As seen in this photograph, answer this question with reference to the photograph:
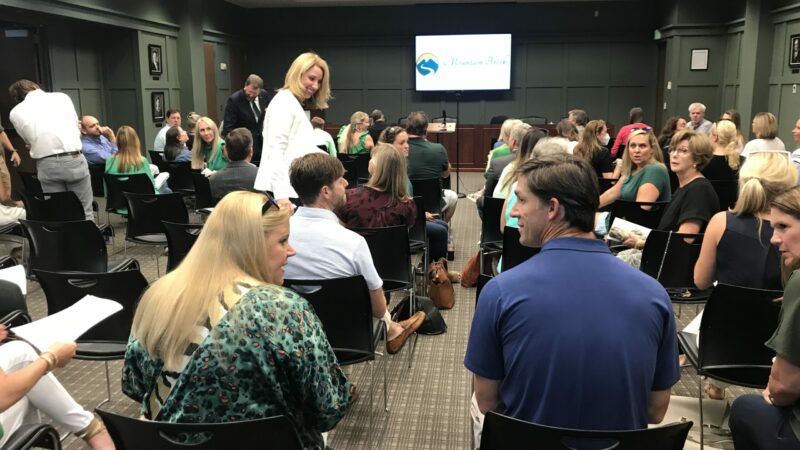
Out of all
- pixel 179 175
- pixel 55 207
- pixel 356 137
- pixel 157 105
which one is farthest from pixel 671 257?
pixel 157 105

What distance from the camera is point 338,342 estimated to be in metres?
2.79

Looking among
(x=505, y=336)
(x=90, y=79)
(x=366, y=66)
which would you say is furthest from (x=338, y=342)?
(x=366, y=66)

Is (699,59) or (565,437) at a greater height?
(699,59)

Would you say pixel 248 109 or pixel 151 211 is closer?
pixel 151 211

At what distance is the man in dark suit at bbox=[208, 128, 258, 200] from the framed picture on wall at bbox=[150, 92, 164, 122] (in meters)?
6.69

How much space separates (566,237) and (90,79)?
10.5 metres

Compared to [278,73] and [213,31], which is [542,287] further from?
[278,73]

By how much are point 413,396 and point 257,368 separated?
2.06 m

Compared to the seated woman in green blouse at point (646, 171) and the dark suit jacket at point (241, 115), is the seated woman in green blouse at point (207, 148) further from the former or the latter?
the seated woman in green blouse at point (646, 171)

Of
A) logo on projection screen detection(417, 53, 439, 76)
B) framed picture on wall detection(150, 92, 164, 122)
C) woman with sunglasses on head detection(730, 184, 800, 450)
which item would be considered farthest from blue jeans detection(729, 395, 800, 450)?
logo on projection screen detection(417, 53, 439, 76)

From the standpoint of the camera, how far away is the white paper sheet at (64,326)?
2260mm

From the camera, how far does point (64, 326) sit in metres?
2.29

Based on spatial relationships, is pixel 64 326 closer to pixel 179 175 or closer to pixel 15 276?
pixel 15 276

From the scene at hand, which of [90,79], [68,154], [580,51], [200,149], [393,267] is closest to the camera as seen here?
[393,267]
